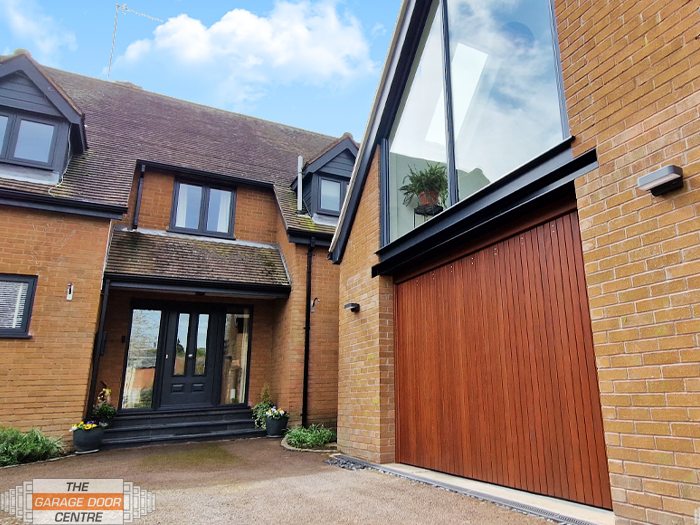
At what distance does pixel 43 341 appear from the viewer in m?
7.23

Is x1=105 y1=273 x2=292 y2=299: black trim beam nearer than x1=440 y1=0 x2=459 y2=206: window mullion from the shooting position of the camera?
No

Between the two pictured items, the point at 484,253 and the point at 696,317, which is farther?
the point at 484,253

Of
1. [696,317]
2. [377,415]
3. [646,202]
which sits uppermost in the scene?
[646,202]

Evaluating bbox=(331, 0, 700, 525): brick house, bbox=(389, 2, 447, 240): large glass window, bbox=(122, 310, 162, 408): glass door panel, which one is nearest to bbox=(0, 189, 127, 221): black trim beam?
bbox=(122, 310, 162, 408): glass door panel

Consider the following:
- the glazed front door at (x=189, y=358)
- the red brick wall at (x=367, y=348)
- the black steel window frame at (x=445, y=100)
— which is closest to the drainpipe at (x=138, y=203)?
the glazed front door at (x=189, y=358)

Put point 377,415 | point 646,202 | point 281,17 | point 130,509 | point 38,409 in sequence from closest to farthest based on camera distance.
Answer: point 646,202
point 130,509
point 377,415
point 38,409
point 281,17

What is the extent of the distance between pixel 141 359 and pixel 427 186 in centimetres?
722

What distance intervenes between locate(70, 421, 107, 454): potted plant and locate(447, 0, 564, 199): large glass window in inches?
272

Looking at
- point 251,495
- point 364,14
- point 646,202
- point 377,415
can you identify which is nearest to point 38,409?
point 251,495

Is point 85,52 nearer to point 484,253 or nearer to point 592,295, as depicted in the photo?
point 484,253

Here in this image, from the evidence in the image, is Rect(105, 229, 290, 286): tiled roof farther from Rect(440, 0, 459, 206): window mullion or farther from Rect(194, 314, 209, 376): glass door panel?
Rect(440, 0, 459, 206): window mullion

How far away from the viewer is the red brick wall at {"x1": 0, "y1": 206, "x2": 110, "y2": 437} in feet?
22.9

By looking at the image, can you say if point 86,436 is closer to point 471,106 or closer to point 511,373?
point 511,373

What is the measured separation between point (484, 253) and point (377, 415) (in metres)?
2.55
